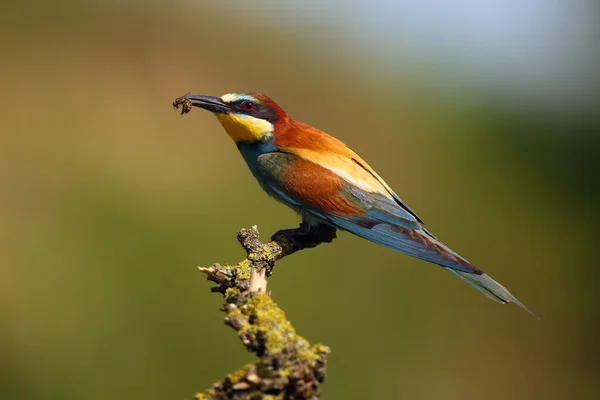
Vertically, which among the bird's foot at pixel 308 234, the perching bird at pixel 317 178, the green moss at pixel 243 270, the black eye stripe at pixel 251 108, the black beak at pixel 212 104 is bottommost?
the green moss at pixel 243 270

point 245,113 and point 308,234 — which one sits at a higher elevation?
point 245,113

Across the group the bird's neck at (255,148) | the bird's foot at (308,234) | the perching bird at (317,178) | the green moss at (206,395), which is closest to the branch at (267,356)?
the green moss at (206,395)

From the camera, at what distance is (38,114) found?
19.7 ft

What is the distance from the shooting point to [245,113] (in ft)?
9.04

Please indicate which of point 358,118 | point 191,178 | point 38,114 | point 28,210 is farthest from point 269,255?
point 358,118

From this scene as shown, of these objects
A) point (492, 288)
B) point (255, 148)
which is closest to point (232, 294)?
point (492, 288)

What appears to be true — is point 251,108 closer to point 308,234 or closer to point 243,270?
point 308,234

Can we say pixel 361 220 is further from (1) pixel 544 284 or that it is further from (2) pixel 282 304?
(1) pixel 544 284

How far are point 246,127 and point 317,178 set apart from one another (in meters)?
0.37

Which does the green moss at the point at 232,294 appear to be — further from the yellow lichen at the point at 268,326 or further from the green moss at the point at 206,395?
the green moss at the point at 206,395

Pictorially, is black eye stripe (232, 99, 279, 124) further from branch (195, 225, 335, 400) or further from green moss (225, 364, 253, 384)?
green moss (225, 364, 253, 384)

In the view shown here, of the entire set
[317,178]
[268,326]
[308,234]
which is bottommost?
[268,326]

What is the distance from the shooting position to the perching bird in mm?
2611

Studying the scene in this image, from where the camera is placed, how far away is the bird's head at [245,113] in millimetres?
2750
